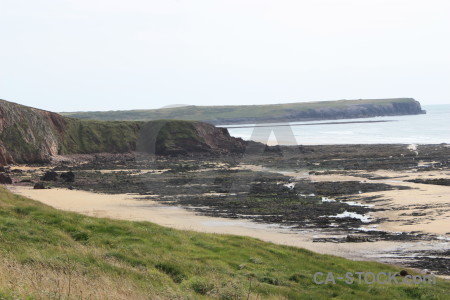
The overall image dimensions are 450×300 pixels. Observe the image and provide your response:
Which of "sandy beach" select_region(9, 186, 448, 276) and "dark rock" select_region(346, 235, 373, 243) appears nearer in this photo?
"sandy beach" select_region(9, 186, 448, 276)

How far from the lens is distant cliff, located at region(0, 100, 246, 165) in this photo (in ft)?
274

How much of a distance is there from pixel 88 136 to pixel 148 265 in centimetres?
8911

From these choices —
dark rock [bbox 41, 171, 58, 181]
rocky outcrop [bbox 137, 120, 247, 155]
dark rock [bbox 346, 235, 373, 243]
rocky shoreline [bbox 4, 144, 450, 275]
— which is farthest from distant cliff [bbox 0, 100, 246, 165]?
dark rock [bbox 346, 235, 373, 243]

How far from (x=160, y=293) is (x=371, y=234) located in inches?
866

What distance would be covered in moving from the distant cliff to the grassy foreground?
201 ft

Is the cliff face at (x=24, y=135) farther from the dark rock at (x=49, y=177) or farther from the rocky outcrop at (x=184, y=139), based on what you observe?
the rocky outcrop at (x=184, y=139)

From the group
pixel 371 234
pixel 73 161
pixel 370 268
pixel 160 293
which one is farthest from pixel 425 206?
pixel 73 161

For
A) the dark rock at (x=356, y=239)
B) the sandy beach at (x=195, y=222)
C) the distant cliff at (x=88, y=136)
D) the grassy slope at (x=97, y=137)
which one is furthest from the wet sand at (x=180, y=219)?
the grassy slope at (x=97, y=137)

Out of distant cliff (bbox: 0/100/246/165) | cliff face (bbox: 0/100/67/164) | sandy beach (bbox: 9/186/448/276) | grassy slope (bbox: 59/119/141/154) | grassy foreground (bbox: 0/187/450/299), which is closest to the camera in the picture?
grassy foreground (bbox: 0/187/450/299)

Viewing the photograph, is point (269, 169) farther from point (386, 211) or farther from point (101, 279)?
point (101, 279)

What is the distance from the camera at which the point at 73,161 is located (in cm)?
9012

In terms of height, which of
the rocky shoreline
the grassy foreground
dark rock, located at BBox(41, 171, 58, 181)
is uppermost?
the grassy foreground

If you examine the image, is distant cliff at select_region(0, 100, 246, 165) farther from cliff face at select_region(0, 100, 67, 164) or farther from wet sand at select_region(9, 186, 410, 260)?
wet sand at select_region(9, 186, 410, 260)

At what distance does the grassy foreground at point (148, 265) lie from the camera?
12.2 m
